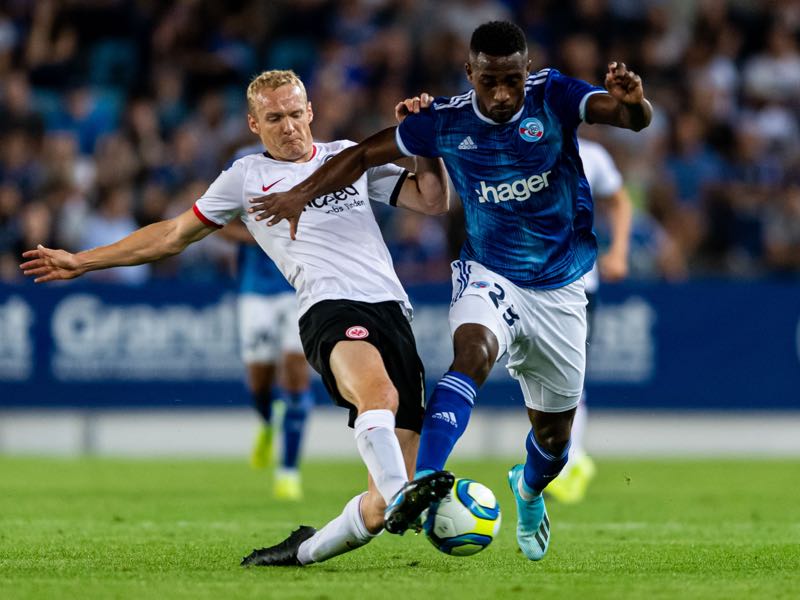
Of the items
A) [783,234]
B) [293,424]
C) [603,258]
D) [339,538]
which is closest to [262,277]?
[293,424]

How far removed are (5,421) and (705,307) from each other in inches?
280

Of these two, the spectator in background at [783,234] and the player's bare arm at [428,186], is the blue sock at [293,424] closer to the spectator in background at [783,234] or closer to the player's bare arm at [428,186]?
the player's bare arm at [428,186]

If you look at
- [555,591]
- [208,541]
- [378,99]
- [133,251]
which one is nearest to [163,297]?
[378,99]

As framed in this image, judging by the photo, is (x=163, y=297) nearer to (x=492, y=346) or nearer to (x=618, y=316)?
(x=618, y=316)

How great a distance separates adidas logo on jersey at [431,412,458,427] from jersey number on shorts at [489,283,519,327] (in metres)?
0.64

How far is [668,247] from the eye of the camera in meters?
15.5

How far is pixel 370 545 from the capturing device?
26.0 feet

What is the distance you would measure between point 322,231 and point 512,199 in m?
0.90

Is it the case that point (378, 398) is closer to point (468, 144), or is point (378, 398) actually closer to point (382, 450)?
point (382, 450)

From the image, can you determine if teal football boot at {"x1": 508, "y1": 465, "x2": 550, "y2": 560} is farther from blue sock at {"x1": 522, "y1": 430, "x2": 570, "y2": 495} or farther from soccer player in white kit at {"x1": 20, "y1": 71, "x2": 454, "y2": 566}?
soccer player in white kit at {"x1": 20, "y1": 71, "x2": 454, "y2": 566}

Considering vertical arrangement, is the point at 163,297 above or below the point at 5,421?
above

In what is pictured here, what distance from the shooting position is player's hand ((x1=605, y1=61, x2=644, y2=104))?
6.02 metres

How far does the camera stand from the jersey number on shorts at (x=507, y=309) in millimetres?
6555

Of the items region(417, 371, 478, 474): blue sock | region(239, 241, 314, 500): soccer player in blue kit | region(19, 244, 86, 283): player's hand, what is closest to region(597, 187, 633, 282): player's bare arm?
region(239, 241, 314, 500): soccer player in blue kit
